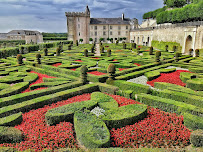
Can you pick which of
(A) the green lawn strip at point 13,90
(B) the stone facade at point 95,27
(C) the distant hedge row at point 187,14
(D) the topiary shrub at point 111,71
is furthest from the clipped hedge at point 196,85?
(B) the stone facade at point 95,27

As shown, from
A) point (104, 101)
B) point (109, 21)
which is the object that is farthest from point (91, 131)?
point (109, 21)

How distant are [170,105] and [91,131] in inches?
159

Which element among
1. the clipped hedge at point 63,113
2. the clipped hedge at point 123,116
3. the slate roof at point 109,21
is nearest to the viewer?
the clipped hedge at point 123,116

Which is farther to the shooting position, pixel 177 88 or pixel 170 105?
pixel 177 88

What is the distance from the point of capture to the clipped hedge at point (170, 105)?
22.3ft

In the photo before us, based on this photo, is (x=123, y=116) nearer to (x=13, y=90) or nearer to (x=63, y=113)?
(x=63, y=113)

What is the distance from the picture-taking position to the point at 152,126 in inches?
244

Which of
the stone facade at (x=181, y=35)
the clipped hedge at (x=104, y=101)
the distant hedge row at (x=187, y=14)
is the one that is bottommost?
the clipped hedge at (x=104, y=101)

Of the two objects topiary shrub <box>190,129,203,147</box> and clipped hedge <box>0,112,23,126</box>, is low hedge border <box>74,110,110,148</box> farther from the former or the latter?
topiary shrub <box>190,129,203,147</box>

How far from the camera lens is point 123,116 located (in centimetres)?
639

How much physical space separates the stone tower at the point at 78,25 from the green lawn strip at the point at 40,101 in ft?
159

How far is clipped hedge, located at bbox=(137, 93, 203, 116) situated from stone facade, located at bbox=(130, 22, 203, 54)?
73.9 feet

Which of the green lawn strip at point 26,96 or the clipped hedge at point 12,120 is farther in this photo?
the green lawn strip at point 26,96

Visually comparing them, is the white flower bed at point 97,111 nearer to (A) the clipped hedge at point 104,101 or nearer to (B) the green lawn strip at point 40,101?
(A) the clipped hedge at point 104,101
